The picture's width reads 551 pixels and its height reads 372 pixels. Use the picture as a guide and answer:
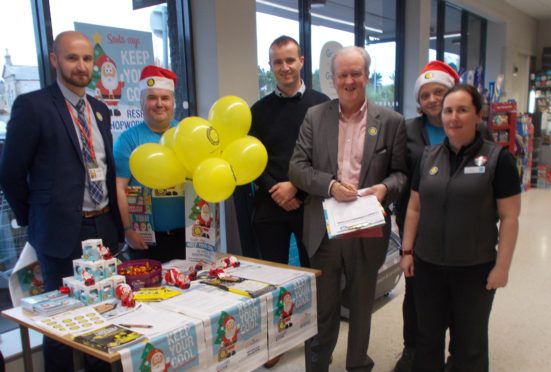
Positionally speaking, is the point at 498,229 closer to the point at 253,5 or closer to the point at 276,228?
the point at 276,228

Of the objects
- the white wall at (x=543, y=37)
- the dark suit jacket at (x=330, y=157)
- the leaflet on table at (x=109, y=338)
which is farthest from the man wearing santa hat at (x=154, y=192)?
the white wall at (x=543, y=37)

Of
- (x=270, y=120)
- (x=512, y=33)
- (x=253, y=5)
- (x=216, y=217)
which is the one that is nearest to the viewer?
(x=216, y=217)

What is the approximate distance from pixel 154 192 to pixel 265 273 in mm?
634

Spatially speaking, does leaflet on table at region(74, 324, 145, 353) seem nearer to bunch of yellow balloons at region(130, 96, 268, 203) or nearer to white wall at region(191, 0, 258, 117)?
bunch of yellow balloons at region(130, 96, 268, 203)

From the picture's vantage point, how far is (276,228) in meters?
2.38

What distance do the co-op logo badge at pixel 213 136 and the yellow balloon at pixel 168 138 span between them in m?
0.17

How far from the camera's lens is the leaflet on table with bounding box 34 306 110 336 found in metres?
1.41

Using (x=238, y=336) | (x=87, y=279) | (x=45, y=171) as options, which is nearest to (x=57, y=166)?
(x=45, y=171)

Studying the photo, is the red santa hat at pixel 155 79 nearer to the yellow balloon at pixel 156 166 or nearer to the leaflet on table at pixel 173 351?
the yellow balloon at pixel 156 166

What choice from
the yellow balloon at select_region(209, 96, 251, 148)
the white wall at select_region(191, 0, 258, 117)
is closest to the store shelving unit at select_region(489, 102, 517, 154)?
the white wall at select_region(191, 0, 258, 117)

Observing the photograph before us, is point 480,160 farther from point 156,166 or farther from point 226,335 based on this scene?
point 156,166

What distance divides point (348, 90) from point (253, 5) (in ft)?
5.92

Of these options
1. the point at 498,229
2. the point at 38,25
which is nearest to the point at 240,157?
the point at 498,229

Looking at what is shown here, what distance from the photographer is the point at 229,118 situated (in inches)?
76.9
